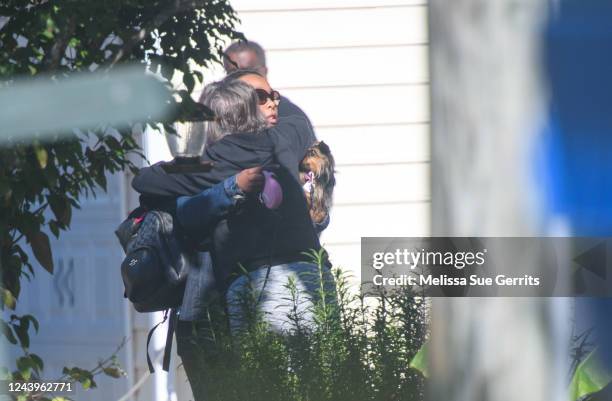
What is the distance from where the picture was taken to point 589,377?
397 cm

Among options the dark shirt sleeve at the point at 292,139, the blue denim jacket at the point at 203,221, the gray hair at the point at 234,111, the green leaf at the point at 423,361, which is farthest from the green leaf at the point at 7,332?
the green leaf at the point at 423,361

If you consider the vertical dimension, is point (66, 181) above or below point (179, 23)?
below

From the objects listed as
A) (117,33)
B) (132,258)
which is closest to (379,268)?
(132,258)

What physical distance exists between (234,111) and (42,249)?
2.80 feet

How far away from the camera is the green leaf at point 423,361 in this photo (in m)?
4.05

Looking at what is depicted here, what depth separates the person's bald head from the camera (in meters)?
3.96

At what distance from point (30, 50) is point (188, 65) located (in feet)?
1.89

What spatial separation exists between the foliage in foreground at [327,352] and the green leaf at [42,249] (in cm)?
63

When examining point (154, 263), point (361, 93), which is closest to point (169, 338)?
point (154, 263)

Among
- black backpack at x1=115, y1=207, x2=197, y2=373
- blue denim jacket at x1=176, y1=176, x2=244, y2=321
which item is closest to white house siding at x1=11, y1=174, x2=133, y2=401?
black backpack at x1=115, y1=207, x2=197, y2=373

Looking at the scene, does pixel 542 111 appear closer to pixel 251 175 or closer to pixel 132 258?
pixel 251 175

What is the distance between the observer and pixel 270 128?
13.3ft

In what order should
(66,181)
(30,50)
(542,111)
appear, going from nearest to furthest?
1. (30,50)
2. (66,181)
3. (542,111)

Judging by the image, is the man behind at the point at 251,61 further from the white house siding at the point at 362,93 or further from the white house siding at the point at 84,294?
the white house siding at the point at 84,294
